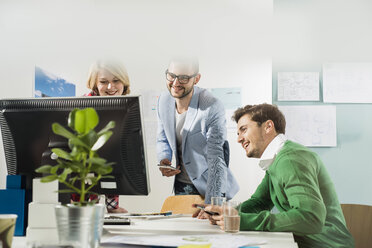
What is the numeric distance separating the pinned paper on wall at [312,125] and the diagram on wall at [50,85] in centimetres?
188

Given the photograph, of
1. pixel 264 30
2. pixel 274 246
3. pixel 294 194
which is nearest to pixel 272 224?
pixel 294 194

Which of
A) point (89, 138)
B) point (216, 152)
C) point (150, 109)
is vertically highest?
point (150, 109)

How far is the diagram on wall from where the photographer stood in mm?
3479

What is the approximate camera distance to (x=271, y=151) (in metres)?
1.90

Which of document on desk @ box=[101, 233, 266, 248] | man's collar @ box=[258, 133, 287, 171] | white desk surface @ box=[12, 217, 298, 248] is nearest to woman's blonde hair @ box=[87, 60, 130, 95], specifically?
man's collar @ box=[258, 133, 287, 171]

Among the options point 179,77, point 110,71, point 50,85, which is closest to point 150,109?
point 179,77

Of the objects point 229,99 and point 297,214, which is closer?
point 297,214

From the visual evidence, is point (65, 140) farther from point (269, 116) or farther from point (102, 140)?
point (269, 116)

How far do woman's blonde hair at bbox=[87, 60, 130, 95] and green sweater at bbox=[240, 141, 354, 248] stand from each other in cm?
169

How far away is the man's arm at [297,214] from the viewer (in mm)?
1393

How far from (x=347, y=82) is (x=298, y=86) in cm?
36

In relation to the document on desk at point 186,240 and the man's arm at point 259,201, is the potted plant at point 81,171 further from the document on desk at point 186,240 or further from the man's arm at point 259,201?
the man's arm at point 259,201

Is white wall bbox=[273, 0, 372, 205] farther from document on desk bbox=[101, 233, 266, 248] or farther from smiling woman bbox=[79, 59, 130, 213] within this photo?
document on desk bbox=[101, 233, 266, 248]

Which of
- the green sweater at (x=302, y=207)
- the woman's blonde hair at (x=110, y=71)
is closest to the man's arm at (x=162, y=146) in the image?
the woman's blonde hair at (x=110, y=71)
